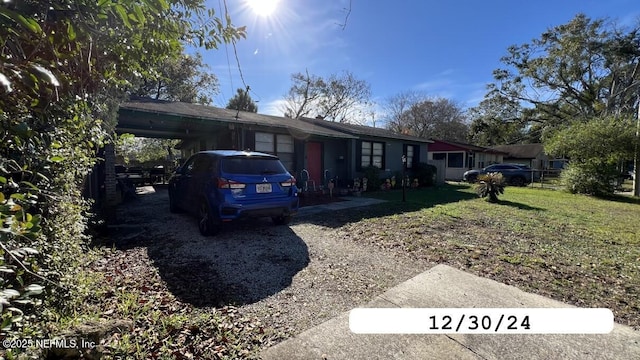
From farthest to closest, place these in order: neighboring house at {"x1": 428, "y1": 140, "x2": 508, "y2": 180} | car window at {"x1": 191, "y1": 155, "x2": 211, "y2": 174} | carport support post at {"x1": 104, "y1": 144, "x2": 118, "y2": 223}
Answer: neighboring house at {"x1": 428, "y1": 140, "x2": 508, "y2": 180}, carport support post at {"x1": 104, "y1": 144, "x2": 118, "y2": 223}, car window at {"x1": 191, "y1": 155, "x2": 211, "y2": 174}

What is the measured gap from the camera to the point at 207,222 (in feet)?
16.7

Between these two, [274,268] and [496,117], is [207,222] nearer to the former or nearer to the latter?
[274,268]

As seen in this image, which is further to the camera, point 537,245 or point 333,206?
point 333,206

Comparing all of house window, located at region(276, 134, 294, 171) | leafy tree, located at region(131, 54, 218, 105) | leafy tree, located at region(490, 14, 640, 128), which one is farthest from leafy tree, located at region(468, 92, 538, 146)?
leafy tree, located at region(131, 54, 218, 105)

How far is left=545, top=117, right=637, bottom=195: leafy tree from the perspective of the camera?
1206cm

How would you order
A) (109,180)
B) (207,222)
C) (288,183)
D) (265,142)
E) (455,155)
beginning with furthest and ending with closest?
(455,155), (265,142), (109,180), (288,183), (207,222)

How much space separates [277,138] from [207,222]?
20.2 ft

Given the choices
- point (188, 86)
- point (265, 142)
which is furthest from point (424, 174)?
point (188, 86)

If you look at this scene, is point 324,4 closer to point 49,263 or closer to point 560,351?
point 49,263

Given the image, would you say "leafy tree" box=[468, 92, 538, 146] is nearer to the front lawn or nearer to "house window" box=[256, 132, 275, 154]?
the front lawn

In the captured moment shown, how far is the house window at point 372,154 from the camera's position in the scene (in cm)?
1394

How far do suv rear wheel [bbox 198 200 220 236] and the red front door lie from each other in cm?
691

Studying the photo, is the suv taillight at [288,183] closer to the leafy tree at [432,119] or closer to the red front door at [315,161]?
the red front door at [315,161]

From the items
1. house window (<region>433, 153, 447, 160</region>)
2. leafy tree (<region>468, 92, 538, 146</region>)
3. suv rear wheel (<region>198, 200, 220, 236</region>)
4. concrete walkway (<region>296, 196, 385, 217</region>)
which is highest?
leafy tree (<region>468, 92, 538, 146</region>)
